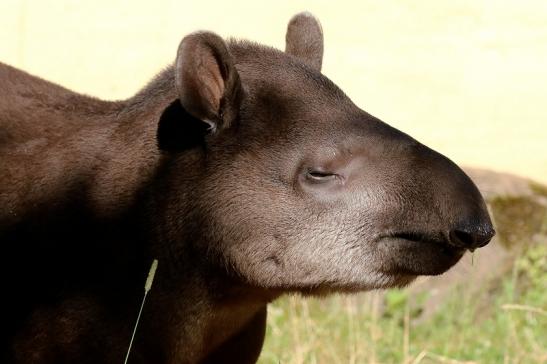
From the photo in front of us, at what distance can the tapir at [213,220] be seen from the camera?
551 cm

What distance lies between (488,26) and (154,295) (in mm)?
9320

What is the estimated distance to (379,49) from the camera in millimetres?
14023

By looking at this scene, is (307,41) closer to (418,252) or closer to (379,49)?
(418,252)

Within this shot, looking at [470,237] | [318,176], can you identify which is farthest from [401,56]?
[470,237]

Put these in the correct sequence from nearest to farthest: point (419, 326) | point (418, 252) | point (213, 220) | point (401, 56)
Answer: point (418, 252) < point (213, 220) < point (419, 326) < point (401, 56)

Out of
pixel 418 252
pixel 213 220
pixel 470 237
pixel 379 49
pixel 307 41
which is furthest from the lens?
pixel 379 49

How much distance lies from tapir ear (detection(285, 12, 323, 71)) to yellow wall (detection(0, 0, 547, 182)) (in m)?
6.40

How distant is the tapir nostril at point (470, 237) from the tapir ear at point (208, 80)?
3.78 feet

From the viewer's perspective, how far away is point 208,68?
554cm

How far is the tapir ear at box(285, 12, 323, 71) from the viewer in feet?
20.8

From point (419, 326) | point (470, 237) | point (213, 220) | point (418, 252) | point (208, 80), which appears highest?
point (208, 80)

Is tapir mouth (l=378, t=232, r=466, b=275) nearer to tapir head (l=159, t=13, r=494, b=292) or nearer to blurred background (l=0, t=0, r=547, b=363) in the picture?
tapir head (l=159, t=13, r=494, b=292)

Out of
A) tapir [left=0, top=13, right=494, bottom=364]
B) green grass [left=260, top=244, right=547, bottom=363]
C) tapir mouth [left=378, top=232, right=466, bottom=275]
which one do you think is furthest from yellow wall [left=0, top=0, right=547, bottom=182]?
tapir mouth [left=378, top=232, right=466, bottom=275]

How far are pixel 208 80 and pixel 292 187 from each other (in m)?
0.62
